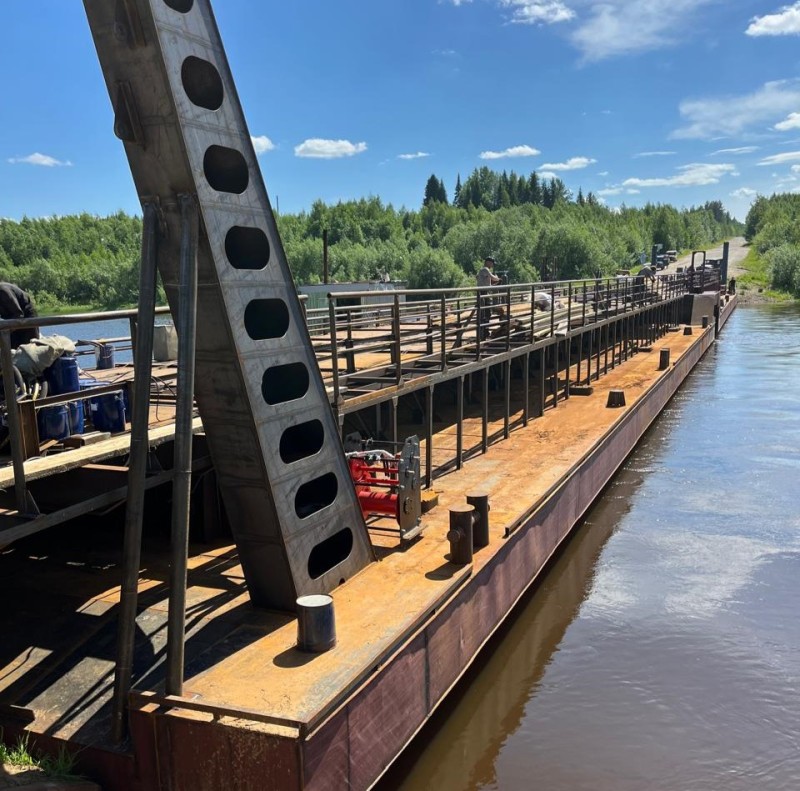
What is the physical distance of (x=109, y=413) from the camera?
6551 millimetres

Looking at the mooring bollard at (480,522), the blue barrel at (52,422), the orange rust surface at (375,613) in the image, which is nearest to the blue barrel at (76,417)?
the blue barrel at (52,422)

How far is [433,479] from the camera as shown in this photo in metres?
11.1

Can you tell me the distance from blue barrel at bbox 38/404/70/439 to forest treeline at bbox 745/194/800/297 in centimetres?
8855

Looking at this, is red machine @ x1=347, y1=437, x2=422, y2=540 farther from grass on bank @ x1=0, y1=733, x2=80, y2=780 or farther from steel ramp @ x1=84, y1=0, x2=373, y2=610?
grass on bank @ x1=0, y1=733, x2=80, y2=780

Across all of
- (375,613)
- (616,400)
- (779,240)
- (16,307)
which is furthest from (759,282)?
(16,307)

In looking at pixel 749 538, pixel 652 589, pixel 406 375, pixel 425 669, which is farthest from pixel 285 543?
pixel 749 538

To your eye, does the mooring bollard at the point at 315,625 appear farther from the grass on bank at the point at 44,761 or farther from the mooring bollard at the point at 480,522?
the mooring bollard at the point at 480,522

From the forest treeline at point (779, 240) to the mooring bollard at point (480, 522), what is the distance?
85.3 meters

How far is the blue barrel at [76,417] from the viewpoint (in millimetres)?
6309

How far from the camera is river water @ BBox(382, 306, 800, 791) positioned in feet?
22.2

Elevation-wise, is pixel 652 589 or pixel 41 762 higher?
pixel 41 762

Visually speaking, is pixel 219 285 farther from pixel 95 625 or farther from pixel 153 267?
pixel 95 625

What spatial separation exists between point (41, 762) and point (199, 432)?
3190 millimetres

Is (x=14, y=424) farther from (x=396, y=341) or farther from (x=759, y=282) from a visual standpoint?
(x=759, y=282)
